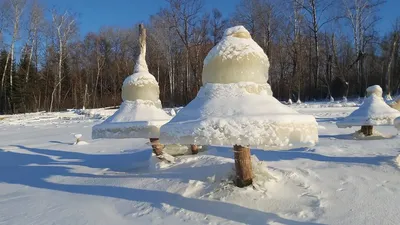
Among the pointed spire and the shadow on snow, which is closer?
the shadow on snow

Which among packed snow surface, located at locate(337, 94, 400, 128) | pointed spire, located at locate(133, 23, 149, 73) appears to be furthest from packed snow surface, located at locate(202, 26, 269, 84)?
packed snow surface, located at locate(337, 94, 400, 128)

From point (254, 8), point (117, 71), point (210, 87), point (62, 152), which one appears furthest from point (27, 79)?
point (210, 87)

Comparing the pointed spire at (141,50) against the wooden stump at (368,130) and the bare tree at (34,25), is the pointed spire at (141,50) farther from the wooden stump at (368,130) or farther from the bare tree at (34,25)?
the bare tree at (34,25)

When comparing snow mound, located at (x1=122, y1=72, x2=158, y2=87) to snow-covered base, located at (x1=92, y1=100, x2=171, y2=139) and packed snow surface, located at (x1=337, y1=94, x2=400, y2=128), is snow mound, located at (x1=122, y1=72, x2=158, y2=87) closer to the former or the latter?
snow-covered base, located at (x1=92, y1=100, x2=171, y2=139)

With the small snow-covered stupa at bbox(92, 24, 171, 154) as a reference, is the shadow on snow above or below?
below

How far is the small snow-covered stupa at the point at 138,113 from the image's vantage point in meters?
6.75

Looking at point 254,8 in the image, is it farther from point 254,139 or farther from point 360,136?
point 254,139

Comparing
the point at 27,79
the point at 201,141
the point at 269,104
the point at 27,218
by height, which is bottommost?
the point at 27,218

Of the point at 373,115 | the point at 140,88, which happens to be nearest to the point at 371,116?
the point at 373,115

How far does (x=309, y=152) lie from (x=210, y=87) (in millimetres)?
3677

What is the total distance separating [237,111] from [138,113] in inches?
127

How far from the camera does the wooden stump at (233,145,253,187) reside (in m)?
5.20

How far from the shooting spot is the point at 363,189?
16.9 ft

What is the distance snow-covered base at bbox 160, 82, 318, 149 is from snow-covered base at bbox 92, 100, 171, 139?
6.49ft
